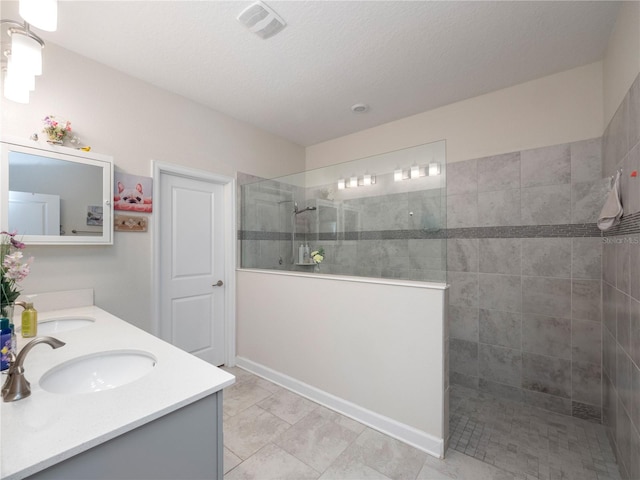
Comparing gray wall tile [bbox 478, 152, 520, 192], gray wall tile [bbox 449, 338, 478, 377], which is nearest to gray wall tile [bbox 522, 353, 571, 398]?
gray wall tile [bbox 449, 338, 478, 377]

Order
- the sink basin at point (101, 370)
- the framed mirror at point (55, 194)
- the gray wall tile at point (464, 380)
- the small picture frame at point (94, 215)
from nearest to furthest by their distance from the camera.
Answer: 1. the sink basin at point (101, 370)
2. the framed mirror at point (55, 194)
3. the small picture frame at point (94, 215)
4. the gray wall tile at point (464, 380)

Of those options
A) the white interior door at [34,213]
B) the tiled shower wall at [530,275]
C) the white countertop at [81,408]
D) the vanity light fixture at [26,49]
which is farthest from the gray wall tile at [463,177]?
the white interior door at [34,213]

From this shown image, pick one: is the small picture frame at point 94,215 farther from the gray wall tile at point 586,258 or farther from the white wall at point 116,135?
the gray wall tile at point 586,258

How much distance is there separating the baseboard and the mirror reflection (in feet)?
6.20

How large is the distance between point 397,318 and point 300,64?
198 cm

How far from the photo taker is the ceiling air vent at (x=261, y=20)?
5.27 feet

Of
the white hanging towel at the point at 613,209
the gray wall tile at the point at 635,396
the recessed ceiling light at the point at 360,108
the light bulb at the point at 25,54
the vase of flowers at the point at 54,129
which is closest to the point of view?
the gray wall tile at the point at 635,396

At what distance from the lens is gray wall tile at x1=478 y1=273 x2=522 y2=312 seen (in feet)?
7.76

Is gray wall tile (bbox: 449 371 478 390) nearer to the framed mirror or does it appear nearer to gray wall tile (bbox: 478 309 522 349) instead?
gray wall tile (bbox: 478 309 522 349)

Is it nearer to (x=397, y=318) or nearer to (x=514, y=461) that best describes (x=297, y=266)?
(x=397, y=318)

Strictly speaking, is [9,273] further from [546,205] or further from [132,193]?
[546,205]

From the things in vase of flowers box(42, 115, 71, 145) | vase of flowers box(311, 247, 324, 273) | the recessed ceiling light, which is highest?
the recessed ceiling light

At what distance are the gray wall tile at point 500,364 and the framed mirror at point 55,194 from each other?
3.22m

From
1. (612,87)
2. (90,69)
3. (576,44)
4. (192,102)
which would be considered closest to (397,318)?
A: (612,87)
